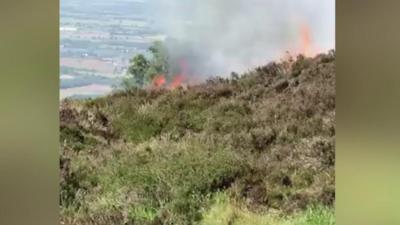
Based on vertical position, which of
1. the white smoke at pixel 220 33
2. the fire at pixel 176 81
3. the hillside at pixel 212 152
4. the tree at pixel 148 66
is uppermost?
Answer: the white smoke at pixel 220 33

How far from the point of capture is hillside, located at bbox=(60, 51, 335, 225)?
6.49 feet

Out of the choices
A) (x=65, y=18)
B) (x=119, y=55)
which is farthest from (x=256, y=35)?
(x=65, y=18)

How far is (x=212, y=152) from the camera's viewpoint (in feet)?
6.50

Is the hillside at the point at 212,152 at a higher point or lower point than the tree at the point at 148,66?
lower

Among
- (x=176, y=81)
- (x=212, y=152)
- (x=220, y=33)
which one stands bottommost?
(x=212, y=152)

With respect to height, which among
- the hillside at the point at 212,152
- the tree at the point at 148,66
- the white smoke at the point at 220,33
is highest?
the white smoke at the point at 220,33

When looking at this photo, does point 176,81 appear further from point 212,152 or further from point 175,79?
point 212,152

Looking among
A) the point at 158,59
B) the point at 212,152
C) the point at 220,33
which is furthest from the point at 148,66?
the point at 212,152

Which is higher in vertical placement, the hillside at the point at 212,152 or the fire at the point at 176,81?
the fire at the point at 176,81

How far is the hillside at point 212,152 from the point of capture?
198 centimetres

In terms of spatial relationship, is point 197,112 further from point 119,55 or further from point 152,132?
point 119,55
